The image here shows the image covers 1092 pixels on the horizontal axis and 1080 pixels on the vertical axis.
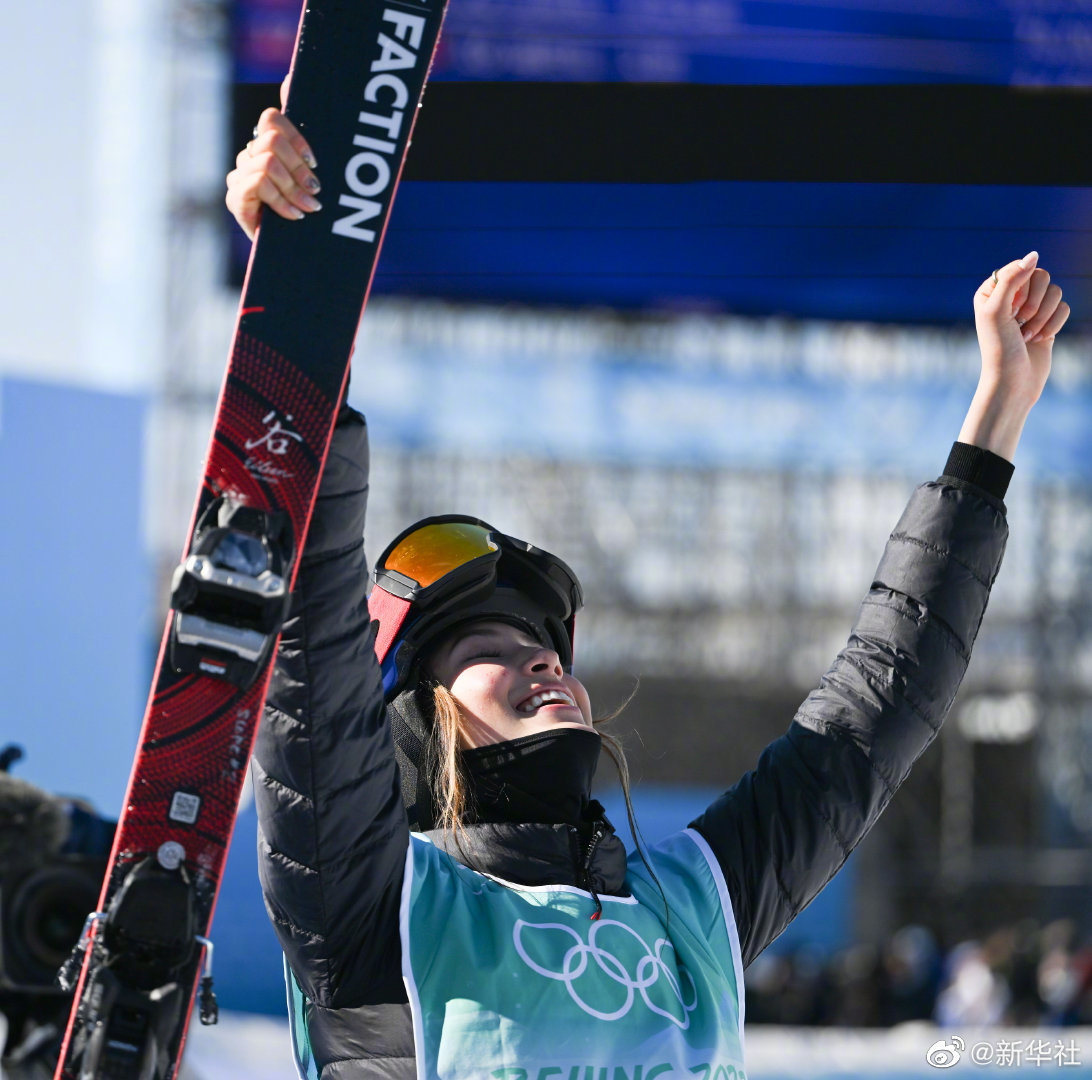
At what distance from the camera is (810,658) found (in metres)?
14.0

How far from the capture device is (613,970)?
Answer: 1340mm

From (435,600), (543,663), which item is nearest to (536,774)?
(543,663)

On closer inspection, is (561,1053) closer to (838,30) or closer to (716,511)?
(838,30)

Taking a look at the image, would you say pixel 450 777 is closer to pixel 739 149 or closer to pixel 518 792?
pixel 518 792

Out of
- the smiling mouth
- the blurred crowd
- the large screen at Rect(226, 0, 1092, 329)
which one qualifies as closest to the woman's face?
the smiling mouth

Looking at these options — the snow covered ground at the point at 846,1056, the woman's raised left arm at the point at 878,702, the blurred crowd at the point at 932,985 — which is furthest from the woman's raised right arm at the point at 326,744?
the blurred crowd at the point at 932,985

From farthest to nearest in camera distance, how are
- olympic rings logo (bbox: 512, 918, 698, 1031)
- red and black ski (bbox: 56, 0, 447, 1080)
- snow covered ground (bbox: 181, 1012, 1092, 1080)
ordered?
1. snow covered ground (bbox: 181, 1012, 1092, 1080)
2. olympic rings logo (bbox: 512, 918, 698, 1031)
3. red and black ski (bbox: 56, 0, 447, 1080)

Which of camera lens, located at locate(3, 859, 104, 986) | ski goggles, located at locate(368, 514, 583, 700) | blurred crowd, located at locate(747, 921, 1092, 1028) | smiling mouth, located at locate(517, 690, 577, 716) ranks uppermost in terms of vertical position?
ski goggles, located at locate(368, 514, 583, 700)

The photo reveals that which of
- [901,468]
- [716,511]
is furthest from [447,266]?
[716,511]

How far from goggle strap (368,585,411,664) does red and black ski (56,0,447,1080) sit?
0.32 metres

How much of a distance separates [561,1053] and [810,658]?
1302 centimetres

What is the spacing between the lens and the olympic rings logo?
1.31m

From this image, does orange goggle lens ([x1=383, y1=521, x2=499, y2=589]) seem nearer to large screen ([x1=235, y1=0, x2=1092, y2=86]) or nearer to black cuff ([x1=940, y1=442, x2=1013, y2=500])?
black cuff ([x1=940, y1=442, x2=1013, y2=500])

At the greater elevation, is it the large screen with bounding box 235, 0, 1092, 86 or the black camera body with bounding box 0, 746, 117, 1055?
the large screen with bounding box 235, 0, 1092, 86
